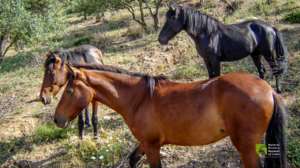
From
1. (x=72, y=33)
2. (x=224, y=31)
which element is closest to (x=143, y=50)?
(x=224, y=31)

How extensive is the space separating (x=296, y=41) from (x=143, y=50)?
18.2 feet

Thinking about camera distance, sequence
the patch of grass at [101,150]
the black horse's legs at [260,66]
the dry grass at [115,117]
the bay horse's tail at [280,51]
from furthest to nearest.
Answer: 1. the black horse's legs at [260,66]
2. the bay horse's tail at [280,51]
3. the patch of grass at [101,150]
4. the dry grass at [115,117]

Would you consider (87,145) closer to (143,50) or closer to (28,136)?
(28,136)

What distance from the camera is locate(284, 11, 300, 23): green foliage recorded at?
8.67 m

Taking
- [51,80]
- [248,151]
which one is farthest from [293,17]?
[51,80]

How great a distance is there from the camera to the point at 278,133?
2.32 metres

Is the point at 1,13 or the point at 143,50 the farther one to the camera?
the point at 143,50

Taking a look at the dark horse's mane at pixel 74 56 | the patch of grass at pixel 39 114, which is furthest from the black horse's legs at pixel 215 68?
the patch of grass at pixel 39 114

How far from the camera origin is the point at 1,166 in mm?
4375

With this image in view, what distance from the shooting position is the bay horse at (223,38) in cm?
480

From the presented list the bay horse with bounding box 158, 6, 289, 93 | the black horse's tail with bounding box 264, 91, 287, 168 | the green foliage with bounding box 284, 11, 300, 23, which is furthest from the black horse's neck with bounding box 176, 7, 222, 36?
→ the green foliage with bounding box 284, 11, 300, 23

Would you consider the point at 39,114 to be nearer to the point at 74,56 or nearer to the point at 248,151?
the point at 74,56

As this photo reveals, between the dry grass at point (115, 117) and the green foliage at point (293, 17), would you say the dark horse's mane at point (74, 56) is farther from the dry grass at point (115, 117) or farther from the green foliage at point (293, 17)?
the green foliage at point (293, 17)

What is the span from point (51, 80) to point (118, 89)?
1751 millimetres
